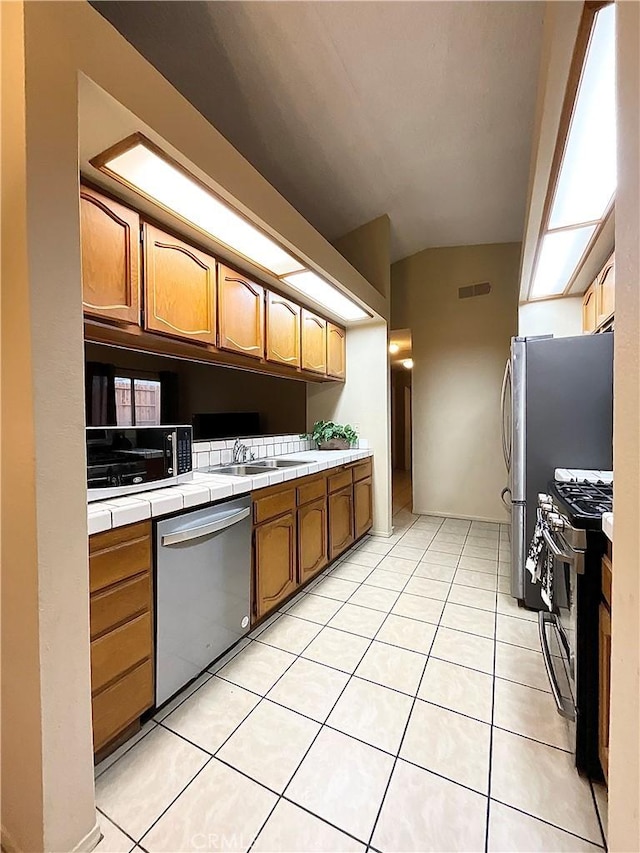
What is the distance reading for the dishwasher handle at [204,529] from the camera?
1.46m

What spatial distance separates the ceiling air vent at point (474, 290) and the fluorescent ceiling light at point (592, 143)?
7.65 feet

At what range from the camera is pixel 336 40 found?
186cm

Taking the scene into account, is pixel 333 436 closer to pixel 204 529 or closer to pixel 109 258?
pixel 204 529

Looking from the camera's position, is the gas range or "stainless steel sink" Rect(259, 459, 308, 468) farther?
"stainless steel sink" Rect(259, 459, 308, 468)

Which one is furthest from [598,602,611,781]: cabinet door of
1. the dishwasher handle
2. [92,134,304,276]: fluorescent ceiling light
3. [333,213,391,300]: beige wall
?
[333,213,391,300]: beige wall

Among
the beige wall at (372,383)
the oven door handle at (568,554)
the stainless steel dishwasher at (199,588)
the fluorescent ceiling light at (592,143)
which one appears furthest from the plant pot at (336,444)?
the fluorescent ceiling light at (592,143)

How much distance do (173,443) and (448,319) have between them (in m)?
3.81

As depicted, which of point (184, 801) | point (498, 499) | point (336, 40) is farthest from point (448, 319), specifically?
point (184, 801)

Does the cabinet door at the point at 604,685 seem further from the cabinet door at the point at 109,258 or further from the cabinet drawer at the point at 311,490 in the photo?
the cabinet door at the point at 109,258

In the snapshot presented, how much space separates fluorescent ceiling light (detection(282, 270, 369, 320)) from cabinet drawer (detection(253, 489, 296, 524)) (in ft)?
4.88

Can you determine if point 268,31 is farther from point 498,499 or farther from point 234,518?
point 498,499

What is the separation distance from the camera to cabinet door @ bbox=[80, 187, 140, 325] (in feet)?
4.74

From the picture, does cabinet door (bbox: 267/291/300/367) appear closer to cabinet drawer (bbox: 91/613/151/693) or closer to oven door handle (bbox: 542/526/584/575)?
cabinet drawer (bbox: 91/613/151/693)

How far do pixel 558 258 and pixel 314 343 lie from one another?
6.18 feet
